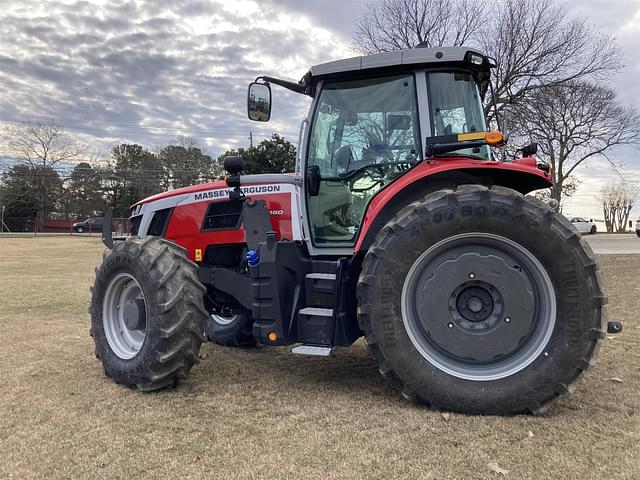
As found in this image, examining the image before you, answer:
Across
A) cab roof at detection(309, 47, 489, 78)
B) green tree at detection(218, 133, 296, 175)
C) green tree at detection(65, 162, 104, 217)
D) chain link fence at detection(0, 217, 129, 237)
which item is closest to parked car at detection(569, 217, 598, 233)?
green tree at detection(218, 133, 296, 175)

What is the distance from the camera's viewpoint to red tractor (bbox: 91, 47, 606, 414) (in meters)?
3.25

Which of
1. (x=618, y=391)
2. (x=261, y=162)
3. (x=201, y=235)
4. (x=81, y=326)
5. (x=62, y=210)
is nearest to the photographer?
(x=618, y=391)

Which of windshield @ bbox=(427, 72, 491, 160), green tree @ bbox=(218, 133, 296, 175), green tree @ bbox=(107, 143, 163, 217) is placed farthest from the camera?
green tree @ bbox=(107, 143, 163, 217)

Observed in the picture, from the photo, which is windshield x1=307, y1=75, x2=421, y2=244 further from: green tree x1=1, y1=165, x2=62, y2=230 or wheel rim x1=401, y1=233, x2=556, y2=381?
green tree x1=1, y1=165, x2=62, y2=230

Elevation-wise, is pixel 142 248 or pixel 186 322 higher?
pixel 142 248

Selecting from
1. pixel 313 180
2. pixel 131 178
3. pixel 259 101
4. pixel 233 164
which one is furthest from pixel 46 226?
pixel 313 180

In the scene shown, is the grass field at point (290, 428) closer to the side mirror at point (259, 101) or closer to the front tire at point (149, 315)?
the front tire at point (149, 315)

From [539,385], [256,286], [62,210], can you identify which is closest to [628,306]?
[539,385]

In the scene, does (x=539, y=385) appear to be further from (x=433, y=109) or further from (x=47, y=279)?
(x=47, y=279)

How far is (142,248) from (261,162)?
38.3ft

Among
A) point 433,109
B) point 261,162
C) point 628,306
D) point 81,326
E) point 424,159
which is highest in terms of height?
point 261,162

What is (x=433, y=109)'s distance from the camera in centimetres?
387

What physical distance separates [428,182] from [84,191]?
210 ft

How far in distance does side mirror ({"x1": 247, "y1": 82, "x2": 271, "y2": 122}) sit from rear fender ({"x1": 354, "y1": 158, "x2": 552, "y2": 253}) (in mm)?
1399
